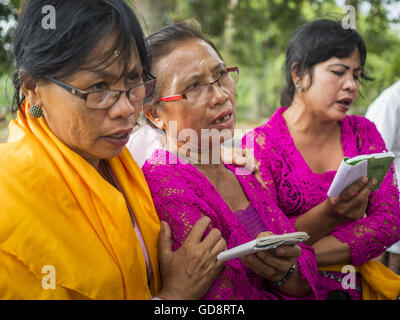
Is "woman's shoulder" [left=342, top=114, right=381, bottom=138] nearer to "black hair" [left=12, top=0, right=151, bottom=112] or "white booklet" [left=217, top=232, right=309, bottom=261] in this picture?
"white booklet" [left=217, top=232, right=309, bottom=261]

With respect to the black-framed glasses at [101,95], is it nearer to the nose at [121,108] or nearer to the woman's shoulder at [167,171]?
the nose at [121,108]

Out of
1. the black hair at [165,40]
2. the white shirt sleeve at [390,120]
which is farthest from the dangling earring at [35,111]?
the white shirt sleeve at [390,120]

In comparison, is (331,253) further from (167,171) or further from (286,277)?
(167,171)

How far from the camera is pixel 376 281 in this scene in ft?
7.52

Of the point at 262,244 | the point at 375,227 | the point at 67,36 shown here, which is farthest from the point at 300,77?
the point at 67,36

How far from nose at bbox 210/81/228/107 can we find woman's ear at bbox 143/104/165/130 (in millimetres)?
284

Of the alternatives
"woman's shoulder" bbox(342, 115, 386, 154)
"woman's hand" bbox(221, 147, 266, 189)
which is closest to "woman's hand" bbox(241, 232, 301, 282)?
"woman's hand" bbox(221, 147, 266, 189)

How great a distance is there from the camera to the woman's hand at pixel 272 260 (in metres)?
1.66

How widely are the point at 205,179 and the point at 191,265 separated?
18.1 inches

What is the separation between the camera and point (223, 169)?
6.91 feet

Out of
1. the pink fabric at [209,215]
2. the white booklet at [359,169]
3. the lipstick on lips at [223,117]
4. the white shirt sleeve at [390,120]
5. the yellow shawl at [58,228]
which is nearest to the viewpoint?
the yellow shawl at [58,228]

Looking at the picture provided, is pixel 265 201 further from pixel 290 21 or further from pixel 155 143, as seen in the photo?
pixel 290 21

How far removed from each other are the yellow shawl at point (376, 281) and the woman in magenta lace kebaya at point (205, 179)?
1.89 feet
